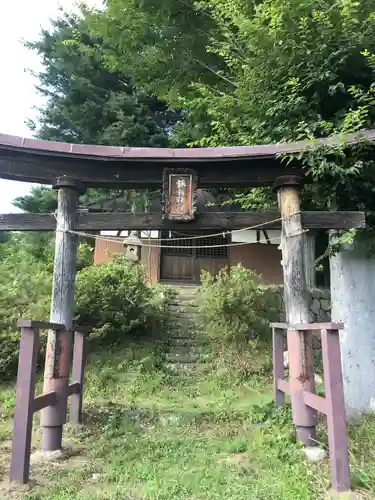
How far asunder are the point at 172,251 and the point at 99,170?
875cm

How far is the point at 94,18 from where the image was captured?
841cm

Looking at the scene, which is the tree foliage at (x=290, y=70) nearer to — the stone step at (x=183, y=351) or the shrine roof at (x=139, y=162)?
the shrine roof at (x=139, y=162)

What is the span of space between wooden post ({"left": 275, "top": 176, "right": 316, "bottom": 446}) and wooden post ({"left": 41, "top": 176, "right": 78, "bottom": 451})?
2.72 meters

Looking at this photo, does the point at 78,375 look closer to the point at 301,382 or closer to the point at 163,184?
the point at 163,184

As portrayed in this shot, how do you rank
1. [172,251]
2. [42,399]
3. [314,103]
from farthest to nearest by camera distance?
1. [172,251]
2. [314,103]
3. [42,399]

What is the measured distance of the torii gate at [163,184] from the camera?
513 cm

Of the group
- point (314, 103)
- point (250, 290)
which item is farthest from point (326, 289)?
point (314, 103)

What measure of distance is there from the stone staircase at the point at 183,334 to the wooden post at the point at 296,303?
4054 mm

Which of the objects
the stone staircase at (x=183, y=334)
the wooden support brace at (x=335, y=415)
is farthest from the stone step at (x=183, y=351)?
the wooden support brace at (x=335, y=415)

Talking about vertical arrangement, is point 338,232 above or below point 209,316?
above

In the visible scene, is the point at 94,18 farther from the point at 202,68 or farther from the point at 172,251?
the point at 172,251

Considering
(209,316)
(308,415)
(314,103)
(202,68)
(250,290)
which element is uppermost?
(202,68)

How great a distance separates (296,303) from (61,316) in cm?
293

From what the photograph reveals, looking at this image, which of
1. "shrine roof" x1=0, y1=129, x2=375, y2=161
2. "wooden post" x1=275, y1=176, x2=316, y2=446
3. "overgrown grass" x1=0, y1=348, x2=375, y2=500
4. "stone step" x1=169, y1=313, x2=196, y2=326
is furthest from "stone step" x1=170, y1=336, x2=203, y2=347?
"shrine roof" x1=0, y1=129, x2=375, y2=161
